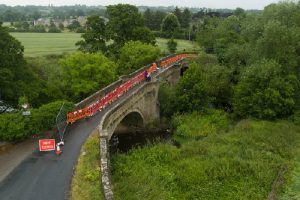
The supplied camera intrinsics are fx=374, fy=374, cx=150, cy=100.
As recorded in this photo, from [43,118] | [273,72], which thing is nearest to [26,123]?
[43,118]

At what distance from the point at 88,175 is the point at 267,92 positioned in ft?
80.5

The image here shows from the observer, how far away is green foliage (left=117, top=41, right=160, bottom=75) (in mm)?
53312

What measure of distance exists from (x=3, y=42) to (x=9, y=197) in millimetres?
14857

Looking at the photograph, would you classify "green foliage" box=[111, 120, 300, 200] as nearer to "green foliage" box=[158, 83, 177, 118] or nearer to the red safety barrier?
the red safety barrier

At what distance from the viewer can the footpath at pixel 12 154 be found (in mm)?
24422

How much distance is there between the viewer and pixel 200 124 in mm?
42219

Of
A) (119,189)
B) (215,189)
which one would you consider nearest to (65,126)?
(119,189)

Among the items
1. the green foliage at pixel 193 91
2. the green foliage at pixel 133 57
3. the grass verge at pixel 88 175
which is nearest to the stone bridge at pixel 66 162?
the grass verge at pixel 88 175

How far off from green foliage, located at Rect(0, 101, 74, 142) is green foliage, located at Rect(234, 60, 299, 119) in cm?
2203

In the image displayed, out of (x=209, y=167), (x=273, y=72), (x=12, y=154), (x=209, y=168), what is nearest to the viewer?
(x=12, y=154)

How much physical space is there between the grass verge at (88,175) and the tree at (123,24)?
33.8 m

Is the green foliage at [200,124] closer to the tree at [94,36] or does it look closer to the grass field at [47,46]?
the tree at [94,36]

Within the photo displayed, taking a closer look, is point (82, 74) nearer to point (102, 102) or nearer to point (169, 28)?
point (102, 102)

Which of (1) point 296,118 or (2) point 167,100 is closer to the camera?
(1) point 296,118
